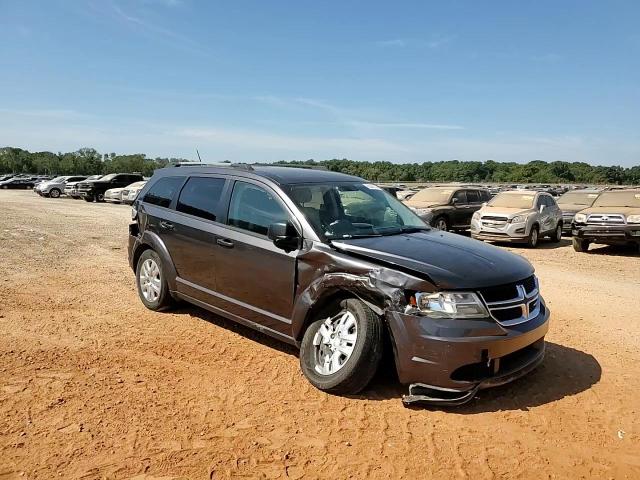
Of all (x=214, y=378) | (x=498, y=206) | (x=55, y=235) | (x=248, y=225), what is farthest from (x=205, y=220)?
(x=498, y=206)

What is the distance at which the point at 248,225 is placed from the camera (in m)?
4.81

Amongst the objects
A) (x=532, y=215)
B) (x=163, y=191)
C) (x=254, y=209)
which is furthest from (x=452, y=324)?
(x=532, y=215)

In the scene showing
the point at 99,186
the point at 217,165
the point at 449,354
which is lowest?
the point at 99,186

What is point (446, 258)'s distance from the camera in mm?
3982

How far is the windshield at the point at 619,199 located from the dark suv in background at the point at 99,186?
28.1m

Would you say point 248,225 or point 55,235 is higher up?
point 248,225

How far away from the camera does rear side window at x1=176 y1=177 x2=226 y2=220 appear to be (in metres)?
5.26

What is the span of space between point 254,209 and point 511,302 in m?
2.39

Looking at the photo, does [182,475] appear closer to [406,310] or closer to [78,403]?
[78,403]

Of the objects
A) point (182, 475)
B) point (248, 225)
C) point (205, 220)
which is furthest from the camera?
point (205, 220)

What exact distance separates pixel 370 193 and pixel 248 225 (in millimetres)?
1367

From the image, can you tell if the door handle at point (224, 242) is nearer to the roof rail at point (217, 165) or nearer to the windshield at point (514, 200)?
the roof rail at point (217, 165)

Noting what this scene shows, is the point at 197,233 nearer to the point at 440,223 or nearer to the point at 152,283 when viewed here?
the point at 152,283

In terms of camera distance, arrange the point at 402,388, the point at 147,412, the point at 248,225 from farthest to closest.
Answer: the point at 248,225 < the point at 402,388 < the point at 147,412
